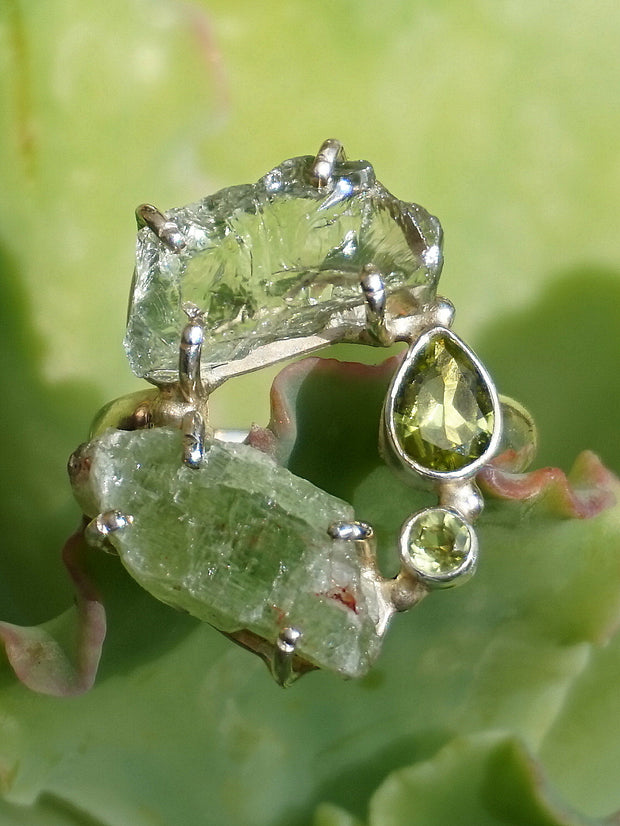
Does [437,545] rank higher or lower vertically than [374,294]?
lower

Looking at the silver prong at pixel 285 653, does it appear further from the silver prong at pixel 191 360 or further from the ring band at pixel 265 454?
the silver prong at pixel 191 360

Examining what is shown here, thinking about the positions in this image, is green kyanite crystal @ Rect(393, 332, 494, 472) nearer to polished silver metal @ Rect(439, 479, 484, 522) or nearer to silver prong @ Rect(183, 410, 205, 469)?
polished silver metal @ Rect(439, 479, 484, 522)

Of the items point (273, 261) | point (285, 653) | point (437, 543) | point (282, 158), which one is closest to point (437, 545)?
point (437, 543)

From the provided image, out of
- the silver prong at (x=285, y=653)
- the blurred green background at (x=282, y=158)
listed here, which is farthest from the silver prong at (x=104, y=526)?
the blurred green background at (x=282, y=158)

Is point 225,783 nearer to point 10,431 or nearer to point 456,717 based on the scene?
point 456,717

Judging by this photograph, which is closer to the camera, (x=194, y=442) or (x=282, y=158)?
(x=194, y=442)

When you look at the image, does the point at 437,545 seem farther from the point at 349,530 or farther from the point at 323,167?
the point at 323,167

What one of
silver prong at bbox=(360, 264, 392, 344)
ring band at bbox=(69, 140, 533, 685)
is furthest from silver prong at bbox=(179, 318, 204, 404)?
silver prong at bbox=(360, 264, 392, 344)
